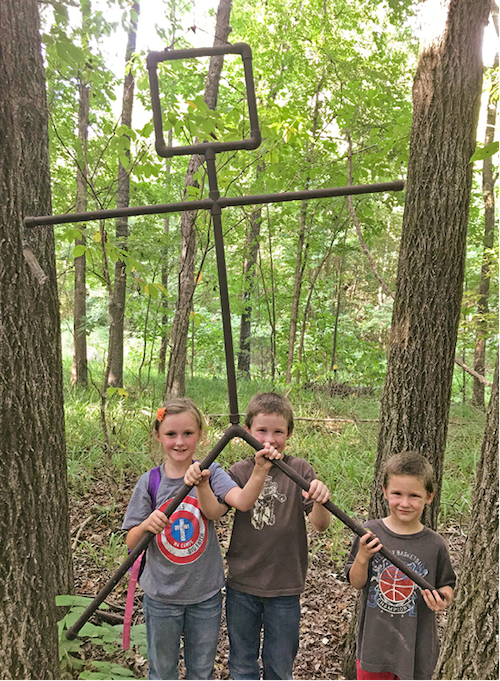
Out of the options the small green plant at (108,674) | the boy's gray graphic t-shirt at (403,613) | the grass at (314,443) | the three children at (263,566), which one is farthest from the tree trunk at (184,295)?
the boy's gray graphic t-shirt at (403,613)

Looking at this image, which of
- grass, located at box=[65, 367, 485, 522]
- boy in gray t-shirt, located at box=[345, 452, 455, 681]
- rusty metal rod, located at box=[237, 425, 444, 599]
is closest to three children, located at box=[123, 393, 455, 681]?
boy in gray t-shirt, located at box=[345, 452, 455, 681]

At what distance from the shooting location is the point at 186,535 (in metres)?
1.84

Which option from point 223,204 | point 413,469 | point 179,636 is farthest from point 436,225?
point 179,636

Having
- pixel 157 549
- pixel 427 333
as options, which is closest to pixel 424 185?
pixel 427 333

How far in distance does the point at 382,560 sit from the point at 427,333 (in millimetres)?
1091

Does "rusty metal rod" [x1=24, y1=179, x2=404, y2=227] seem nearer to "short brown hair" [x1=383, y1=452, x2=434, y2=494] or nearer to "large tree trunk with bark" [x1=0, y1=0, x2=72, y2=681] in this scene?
"large tree trunk with bark" [x1=0, y1=0, x2=72, y2=681]

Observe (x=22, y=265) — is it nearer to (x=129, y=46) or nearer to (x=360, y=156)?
(x=360, y=156)

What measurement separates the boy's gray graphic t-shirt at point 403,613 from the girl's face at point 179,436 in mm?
761

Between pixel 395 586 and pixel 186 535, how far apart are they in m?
0.81

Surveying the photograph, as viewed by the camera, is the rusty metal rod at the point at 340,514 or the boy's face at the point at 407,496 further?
the boy's face at the point at 407,496

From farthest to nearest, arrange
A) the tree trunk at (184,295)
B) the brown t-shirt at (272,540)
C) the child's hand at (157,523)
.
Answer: the tree trunk at (184,295), the brown t-shirt at (272,540), the child's hand at (157,523)

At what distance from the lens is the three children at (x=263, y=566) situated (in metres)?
1.71

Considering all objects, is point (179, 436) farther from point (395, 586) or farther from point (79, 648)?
point (395, 586)

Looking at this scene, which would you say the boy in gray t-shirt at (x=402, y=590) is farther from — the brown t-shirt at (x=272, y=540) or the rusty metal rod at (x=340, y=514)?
the rusty metal rod at (x=340, y=514)
